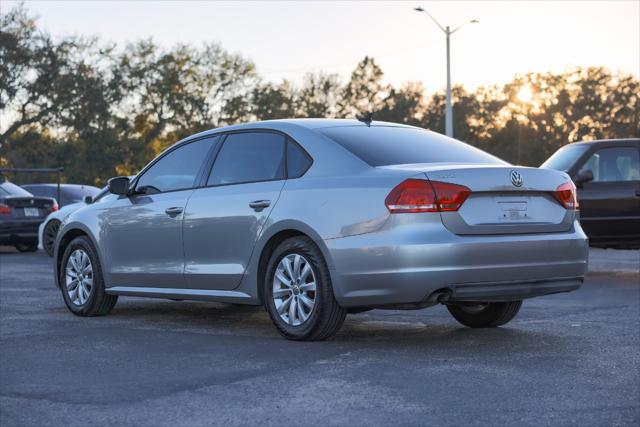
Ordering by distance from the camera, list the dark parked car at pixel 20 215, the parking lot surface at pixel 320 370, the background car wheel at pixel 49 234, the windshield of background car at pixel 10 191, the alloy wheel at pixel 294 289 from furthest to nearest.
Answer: the windshield of background car at pixel 10 191 < the dark parked car at pixel 20 215 < the background car wheel at pixel 49 234 < the alloy wheel at pixel 294 289 < the parking lot surface at pixel 320 370

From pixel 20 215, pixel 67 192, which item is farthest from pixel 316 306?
pixel 67 192

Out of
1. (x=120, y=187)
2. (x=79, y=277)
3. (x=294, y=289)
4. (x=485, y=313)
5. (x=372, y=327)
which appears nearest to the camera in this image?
(x=294, y=289)

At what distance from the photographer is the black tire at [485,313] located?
798 centimetres

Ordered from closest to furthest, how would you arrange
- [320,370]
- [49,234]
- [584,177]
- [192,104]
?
1. [320,370]
2. [584,177]
3. [49,234]
4. [192,104]

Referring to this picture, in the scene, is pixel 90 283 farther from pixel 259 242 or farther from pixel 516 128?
pixel 516 128

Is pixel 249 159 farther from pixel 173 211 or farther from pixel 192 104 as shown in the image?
pixel 192 104

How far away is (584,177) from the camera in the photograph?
13289 millimetres

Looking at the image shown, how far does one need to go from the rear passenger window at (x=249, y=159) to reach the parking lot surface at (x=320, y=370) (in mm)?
1191

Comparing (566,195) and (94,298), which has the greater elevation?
(566,195)

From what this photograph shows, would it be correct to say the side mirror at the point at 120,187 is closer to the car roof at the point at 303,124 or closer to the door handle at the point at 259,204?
the car roof at the point at 303,124

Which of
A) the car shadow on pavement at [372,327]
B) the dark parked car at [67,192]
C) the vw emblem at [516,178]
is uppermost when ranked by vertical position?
the vw emblem at [516,178]

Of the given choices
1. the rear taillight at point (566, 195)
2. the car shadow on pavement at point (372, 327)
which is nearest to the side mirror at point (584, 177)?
the car shadow on pavement at point (372, 327)

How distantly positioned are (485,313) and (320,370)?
2467mm

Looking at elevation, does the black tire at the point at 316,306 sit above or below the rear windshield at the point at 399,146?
below
